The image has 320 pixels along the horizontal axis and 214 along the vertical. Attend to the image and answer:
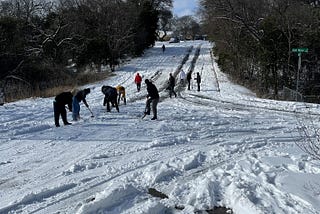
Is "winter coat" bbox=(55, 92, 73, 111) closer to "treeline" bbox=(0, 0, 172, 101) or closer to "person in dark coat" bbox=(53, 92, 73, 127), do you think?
"person in dark coat" bbox=(53, 92, 73, 127)

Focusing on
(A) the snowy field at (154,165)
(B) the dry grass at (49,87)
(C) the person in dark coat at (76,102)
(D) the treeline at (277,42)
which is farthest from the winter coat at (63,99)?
(D) the treeline at (277,42)

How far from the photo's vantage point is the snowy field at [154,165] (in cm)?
708

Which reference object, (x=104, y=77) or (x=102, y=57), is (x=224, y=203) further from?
(x=102, y=57)

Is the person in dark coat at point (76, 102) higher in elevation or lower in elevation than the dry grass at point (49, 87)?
higher

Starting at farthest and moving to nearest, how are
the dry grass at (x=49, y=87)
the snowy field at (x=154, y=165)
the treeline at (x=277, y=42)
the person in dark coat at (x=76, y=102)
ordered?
the treeline at (x=277, y=42) < the dry grass at (x=49, y=87) < the person in dark coat at (x=76, y=102) < the snowy field at (x=154, y=165)

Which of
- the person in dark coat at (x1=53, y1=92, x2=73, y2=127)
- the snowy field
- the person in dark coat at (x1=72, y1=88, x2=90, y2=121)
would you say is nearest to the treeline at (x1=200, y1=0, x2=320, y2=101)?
the snowy field

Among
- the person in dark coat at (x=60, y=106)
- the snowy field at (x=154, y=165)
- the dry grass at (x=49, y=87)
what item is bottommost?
the dry grass at (x=49, y=87)

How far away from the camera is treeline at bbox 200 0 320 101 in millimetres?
31891

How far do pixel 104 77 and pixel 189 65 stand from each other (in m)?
13.4

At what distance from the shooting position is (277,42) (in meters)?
32.2

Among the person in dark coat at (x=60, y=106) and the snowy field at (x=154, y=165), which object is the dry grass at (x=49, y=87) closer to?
the snowy field at (x=154, y=165)

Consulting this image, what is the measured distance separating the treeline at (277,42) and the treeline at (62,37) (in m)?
15.7

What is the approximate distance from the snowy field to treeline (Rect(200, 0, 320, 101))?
15024mm

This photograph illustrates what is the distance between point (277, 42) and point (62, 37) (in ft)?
72.7
